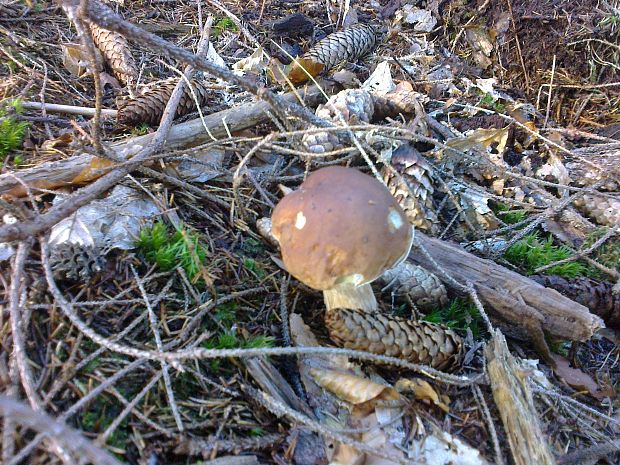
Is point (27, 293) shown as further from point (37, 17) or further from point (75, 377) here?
point (37, 17)

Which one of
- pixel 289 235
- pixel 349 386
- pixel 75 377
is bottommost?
pixel 349 386

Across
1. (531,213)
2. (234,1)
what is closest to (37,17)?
(234,1)

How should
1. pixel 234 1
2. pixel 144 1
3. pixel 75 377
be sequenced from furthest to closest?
pixel 234 1 < pixel 144 1 < pixel 75 377

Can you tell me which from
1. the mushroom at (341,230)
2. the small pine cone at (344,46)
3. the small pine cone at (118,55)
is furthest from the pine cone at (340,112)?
the small pine cone at (118,55)

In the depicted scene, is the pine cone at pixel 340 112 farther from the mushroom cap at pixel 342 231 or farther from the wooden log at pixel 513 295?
the mushroom cap at pixel 342 231

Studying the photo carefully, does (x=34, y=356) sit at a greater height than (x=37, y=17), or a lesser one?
lesser

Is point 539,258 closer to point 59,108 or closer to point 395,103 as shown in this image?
point 395,103
